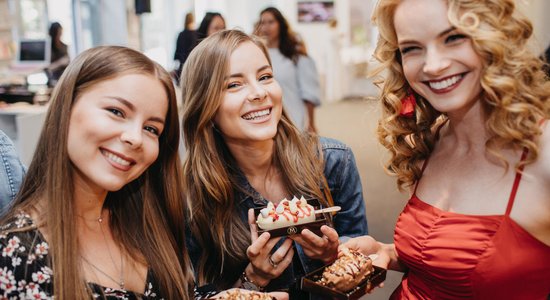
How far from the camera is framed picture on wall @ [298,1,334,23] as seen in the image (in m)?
12.2

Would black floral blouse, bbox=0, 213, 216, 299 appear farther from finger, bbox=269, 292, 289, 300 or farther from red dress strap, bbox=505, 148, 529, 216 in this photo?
red dress strap, bbox=505, 148, 529, 216

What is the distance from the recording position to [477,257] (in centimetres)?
148

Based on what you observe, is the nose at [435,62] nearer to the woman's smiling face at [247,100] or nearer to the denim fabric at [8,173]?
the woman's smiling face at [247,100]

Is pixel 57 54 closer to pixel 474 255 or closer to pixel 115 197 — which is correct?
pixel 115 197

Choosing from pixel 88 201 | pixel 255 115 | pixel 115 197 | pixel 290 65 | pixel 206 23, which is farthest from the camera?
pixel 290 65

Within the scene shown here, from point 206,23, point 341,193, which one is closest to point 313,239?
point 341,193

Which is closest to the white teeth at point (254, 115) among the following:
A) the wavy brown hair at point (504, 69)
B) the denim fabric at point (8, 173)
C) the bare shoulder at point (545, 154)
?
the wavy brown hair at point (504, 69)

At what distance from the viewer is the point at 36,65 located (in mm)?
6172

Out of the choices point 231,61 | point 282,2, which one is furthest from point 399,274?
point 282,2

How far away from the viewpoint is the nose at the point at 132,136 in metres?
1.40

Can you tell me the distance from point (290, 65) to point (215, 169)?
9.60ft

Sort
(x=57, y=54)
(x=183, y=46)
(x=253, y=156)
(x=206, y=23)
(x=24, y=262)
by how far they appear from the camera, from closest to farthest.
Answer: (x=24, y=262)
(x=253, y=156)
(x=206, y=23)
(x=183, y=46)
(x=57, y=54)

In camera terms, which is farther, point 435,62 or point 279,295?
point 279,295

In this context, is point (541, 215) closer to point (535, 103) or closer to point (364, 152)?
point (535, 103)
